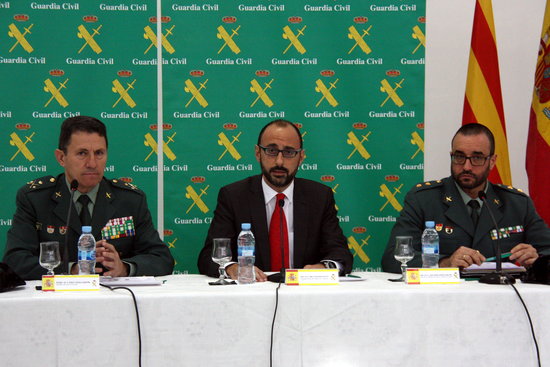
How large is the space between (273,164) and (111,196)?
87 centimetres

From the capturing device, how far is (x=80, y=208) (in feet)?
10.1

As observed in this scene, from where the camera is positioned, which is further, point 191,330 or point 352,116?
point 352,116

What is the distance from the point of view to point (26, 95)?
402 cm

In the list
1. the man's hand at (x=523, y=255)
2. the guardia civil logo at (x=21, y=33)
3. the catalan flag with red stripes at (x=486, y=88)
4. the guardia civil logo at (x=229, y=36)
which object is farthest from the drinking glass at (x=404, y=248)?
the guardia civil logo at (x=21, y=33)

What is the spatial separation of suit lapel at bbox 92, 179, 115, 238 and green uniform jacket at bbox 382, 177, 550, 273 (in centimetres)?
144

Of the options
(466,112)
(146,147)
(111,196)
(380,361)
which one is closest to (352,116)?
(466,112)

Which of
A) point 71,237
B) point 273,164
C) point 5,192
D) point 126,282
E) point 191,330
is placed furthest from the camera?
point 5,192

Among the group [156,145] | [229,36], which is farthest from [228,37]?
[156,145]

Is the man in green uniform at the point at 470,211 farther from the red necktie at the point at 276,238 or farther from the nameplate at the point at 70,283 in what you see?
the nameplate at the point at 70,283

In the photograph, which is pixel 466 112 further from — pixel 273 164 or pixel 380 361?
pixel 380 361

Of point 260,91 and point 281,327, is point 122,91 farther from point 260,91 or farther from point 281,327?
point 281,327

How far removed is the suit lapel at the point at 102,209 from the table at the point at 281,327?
87 centimetres

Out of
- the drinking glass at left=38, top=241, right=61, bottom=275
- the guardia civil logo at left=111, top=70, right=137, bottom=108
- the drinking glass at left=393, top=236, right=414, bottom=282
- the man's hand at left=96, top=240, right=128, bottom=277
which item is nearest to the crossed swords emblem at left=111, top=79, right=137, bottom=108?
the guardia civil logo at left=111, top=70, right=137, bottom=108

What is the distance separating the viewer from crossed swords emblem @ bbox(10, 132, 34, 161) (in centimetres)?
399
